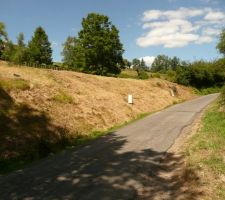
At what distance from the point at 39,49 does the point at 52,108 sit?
54402 millimetres

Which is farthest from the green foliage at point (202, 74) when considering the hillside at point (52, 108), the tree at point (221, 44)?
the hillside at point (52, 108)

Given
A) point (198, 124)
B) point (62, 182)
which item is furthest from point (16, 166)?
point (198, 124)

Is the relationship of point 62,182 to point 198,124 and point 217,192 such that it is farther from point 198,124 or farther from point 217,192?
point 198,124

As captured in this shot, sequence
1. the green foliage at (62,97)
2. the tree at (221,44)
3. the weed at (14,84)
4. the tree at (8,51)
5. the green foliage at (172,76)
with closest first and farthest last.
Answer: the weed at (14,84) → the green foliage at (62,97) → the tree at (221,44) → the green foliage at (172,76) → the tree at (8,51)

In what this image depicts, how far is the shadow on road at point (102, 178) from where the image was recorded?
378 inches

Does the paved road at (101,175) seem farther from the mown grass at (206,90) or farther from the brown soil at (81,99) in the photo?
the mown grass at (206,90)

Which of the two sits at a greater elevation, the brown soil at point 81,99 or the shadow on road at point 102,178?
the brown soil at point 81,99

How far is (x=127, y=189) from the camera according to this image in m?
9.91

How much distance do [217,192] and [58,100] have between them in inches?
581

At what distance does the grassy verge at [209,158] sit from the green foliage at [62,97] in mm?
9305

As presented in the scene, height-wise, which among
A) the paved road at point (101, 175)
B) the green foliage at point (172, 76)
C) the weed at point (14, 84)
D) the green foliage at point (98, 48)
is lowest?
the paved road at point (101, 175)

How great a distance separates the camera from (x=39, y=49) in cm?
7231

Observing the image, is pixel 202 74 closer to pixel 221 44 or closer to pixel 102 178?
pixel 221 44

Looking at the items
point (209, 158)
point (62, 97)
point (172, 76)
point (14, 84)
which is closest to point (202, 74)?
point (172, 76)
